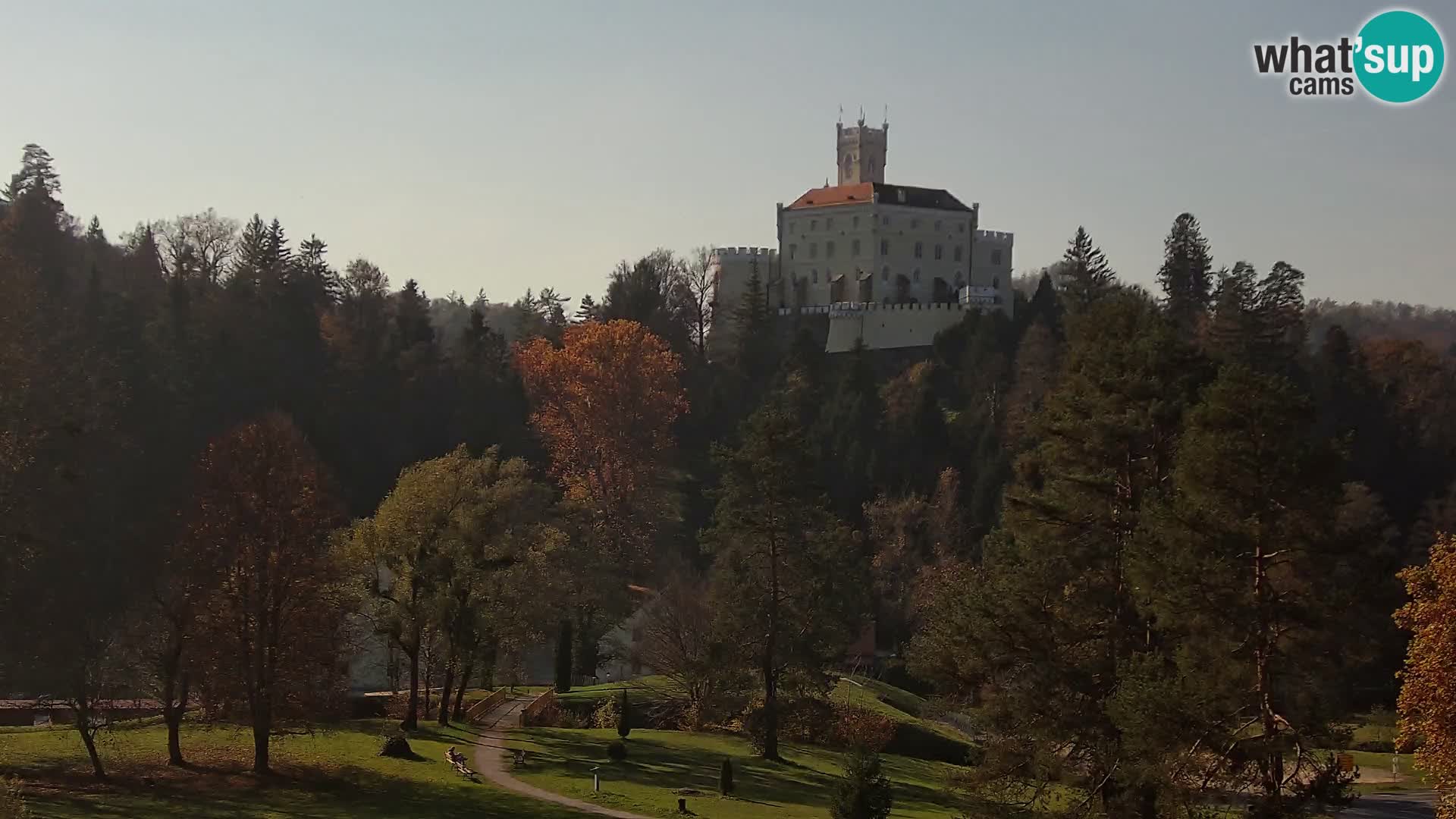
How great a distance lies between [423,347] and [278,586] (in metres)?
51.5

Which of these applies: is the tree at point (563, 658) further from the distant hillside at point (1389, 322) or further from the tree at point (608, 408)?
the distant hillside at point (1389, 322)

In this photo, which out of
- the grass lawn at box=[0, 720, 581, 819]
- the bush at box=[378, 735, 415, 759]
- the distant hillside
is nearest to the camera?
the grass lawn at box=[0, 720, 581, 819]

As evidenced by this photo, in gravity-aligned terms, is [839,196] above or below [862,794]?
above

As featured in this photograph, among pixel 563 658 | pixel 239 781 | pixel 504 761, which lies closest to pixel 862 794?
pixel 504 761

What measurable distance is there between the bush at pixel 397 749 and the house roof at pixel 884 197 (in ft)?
267

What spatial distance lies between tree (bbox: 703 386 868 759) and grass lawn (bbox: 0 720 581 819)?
331 inches

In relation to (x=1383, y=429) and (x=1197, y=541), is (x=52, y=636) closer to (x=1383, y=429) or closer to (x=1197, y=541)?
(x=1197, y=541)

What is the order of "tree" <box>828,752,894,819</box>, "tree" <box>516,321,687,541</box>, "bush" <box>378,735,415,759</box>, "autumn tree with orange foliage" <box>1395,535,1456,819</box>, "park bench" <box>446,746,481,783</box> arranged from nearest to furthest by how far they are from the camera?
"autumn tree with orange foliage" <box>1395,535,1456,819</box> < "tree" <box>828,752,894,819</box> < "park bench" <box>446,746,481,783</box> < "bush" <box>378,735,415,759</box> < "tree" <box>516,321,687,541</box>

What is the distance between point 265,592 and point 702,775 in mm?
11707

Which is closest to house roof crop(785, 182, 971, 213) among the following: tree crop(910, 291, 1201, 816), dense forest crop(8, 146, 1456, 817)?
dense forest crop(8, 146, 1456, 817)

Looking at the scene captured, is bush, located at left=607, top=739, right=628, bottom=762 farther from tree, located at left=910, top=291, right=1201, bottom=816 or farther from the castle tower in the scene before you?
the castle tower

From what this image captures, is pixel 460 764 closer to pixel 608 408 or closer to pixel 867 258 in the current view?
pixel 608 408

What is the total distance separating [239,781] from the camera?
32062mm

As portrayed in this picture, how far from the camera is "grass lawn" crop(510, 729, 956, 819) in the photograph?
32719 millimetres
